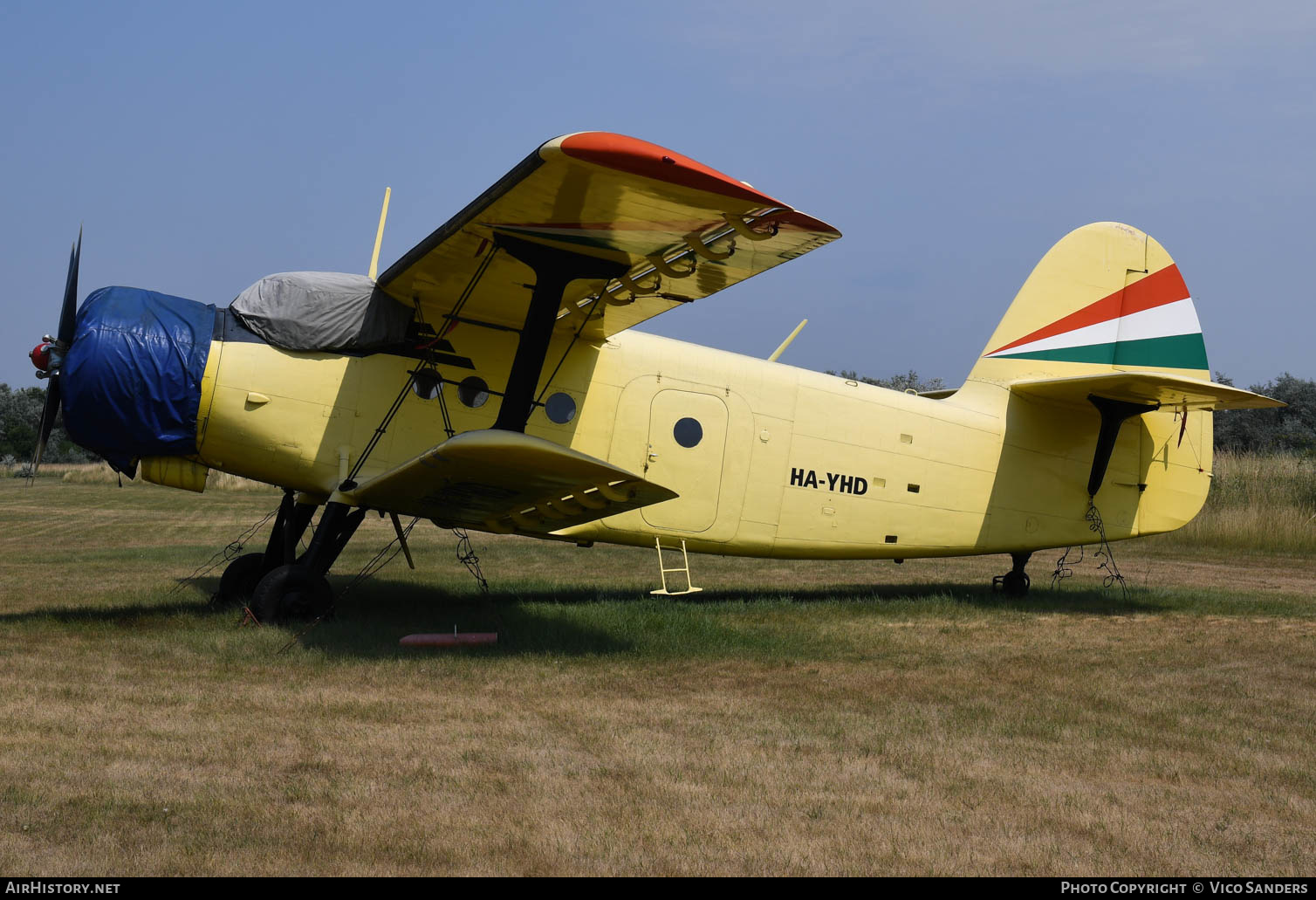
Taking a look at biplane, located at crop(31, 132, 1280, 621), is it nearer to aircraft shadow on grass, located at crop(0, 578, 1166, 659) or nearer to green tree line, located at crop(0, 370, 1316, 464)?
aircraft shadow on grass, located at crop(0, 578, 1166, 659)

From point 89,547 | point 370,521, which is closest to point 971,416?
point 89,547

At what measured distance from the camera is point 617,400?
8.62m

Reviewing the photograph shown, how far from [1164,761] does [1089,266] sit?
6999mm

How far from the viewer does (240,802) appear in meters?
3.85

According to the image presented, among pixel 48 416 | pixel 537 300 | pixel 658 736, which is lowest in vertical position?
pixel 658 736

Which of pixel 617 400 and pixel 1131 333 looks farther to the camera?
pixel 1131 333

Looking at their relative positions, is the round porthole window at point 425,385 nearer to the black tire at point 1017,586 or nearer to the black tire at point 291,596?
the black tire at point 291,596

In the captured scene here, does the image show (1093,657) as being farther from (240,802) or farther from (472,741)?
(240,802)

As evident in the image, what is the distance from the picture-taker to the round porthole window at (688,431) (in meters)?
8.84

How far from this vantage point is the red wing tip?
527cm

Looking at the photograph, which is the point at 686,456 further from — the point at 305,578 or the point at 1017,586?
the point at 1017,586

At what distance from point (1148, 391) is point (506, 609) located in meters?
6.19

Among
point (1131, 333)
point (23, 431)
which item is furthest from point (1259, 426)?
point (23, 431)

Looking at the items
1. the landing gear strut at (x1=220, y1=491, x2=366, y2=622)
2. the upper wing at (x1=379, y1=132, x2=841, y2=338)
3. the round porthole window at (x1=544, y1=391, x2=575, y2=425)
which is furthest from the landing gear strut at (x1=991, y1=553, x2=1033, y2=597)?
the landing gear strut at (x1=220, y1=491, x2=366, y2=622)
